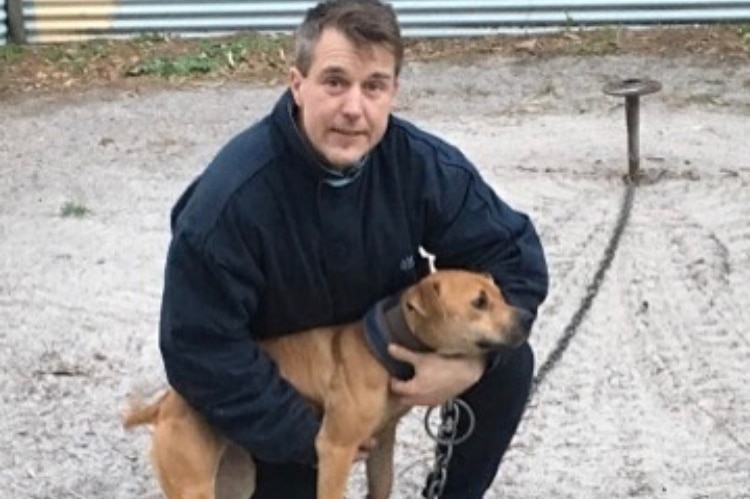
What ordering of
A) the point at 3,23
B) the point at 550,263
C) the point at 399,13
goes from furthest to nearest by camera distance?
the point at 3,23, the point at 399,13, the point at 550,263

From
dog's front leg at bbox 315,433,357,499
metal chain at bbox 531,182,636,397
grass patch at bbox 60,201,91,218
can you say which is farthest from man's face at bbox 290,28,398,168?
grass patch at bbox 60,201,91,218

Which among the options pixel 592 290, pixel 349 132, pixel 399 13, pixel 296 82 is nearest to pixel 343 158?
pixel 349 132

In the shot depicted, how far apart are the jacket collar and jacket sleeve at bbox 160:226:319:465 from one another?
165mm

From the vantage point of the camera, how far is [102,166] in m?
6.81

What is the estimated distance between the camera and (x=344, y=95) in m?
2.96

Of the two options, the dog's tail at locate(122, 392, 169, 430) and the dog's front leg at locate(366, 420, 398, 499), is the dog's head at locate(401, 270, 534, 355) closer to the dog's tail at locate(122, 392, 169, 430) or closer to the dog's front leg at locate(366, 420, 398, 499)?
the dog's front leg at locate(366, 420, 398, 499)

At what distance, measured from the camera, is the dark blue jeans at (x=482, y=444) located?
337cm

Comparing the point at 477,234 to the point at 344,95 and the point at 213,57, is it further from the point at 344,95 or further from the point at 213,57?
the point at 213,57

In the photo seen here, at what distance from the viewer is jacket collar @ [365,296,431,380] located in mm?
3139

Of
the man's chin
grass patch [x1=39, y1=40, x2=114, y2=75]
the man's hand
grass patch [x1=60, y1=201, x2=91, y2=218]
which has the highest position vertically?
the man's chin

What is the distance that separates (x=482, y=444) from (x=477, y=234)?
1.48ft

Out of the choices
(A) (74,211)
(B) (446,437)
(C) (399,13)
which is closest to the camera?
(B) (446,437)

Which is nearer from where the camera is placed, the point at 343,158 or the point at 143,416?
the point at 343,158

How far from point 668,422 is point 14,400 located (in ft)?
5.49
